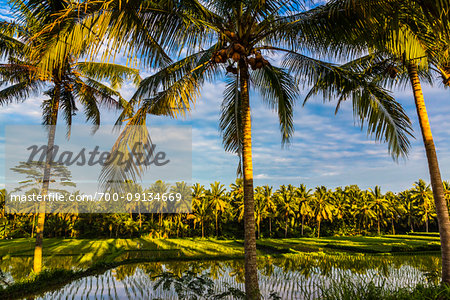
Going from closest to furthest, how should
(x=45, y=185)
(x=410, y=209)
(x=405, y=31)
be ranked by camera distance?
(x=405, y=31)
(x=45, y=185)
(x=410, y=209)

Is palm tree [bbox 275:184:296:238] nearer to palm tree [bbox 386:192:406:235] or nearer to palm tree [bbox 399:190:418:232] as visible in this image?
palm tree [bbox 386:192:406:235]

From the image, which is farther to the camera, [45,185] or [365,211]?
[365,211]

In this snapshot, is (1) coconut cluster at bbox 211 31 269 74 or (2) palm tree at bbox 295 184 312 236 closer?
(1) coconut cluster at bbox 211 31 269 74

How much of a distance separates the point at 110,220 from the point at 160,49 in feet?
138

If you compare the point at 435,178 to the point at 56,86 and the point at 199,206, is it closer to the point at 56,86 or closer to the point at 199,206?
the point at 56,86

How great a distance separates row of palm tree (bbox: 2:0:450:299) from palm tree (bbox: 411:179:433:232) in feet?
159

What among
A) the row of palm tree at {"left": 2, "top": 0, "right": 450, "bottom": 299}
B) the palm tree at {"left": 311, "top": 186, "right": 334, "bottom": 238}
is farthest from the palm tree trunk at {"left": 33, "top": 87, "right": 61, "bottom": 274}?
the palm tree at {"left": 311, "top": 186, "right": 334, "bottom": 238}

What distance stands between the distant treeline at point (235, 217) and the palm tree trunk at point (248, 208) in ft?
116

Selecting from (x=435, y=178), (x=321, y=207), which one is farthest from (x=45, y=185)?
(x=321, y=207)

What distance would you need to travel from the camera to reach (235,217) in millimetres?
44281

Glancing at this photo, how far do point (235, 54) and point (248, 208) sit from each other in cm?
301

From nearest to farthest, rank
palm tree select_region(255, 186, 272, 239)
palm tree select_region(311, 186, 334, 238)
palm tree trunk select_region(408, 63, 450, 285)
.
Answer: palm tree trunk select_region(408, 63, 450, 285) → palm tree select_region(255, 186, 272, 239) → palm tree select_region(311, 186, 334, 238)

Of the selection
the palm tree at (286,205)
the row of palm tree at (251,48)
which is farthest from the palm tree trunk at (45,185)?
the palm tree at (286,205)

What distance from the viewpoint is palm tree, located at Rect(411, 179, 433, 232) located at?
46.8 meters
